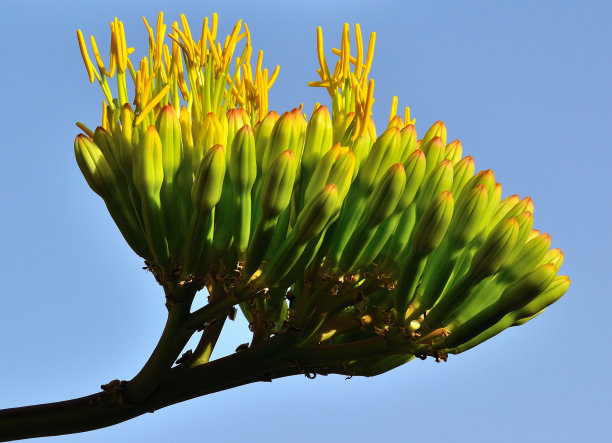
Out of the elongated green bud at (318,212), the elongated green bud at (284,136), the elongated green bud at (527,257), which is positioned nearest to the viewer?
the elongated green bud at (318,212)

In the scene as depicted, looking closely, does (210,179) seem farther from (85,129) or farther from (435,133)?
(435,133)

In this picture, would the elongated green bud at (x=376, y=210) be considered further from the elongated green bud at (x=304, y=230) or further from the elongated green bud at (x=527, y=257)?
the elongated green bud at (x=527, y=257)

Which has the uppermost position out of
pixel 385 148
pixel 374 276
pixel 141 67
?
pixel 141 67

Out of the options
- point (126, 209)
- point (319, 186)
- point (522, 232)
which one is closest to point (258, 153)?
point (319, 186)

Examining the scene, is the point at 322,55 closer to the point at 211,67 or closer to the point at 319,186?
the point at 211,67

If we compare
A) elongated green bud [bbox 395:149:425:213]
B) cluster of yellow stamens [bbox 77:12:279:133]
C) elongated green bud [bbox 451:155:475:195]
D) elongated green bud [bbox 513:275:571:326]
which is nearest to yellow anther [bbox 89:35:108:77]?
cluster of yellow stamens [bbox 77:12:279:133]

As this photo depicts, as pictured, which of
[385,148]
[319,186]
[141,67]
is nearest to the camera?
[319,186]

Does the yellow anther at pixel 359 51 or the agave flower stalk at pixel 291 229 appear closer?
the agave flower stalk at pixel 291 229

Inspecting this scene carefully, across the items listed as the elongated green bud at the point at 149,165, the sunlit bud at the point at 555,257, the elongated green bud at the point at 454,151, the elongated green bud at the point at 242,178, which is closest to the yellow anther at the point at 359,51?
the elongated green bud at the point at 454,151
